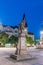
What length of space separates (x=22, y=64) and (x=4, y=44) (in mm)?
27423

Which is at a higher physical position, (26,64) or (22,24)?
(22,24)

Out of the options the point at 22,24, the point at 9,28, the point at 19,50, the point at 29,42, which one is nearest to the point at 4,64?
the point at 19,50

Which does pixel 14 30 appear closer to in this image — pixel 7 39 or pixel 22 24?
pixel 7 39

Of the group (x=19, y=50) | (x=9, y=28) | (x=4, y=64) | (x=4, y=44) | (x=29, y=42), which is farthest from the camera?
(x=9, y=28)

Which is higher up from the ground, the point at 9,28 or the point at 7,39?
the point at 9,28

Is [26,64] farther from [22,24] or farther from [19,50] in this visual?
[22,24]

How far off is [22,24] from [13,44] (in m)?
25.5

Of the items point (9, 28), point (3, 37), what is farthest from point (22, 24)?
point (9, 28)

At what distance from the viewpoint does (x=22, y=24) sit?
1084cm

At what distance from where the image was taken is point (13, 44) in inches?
1419

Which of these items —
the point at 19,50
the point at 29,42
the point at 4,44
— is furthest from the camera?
the point at 29,42

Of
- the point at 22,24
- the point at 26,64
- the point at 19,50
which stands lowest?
the point at 26,64

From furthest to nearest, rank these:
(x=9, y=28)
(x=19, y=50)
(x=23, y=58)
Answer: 1. (x=9, y=28)
2. (x=19, y=50)
3. (x=23, y=58)

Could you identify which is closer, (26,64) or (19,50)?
(26,64)
